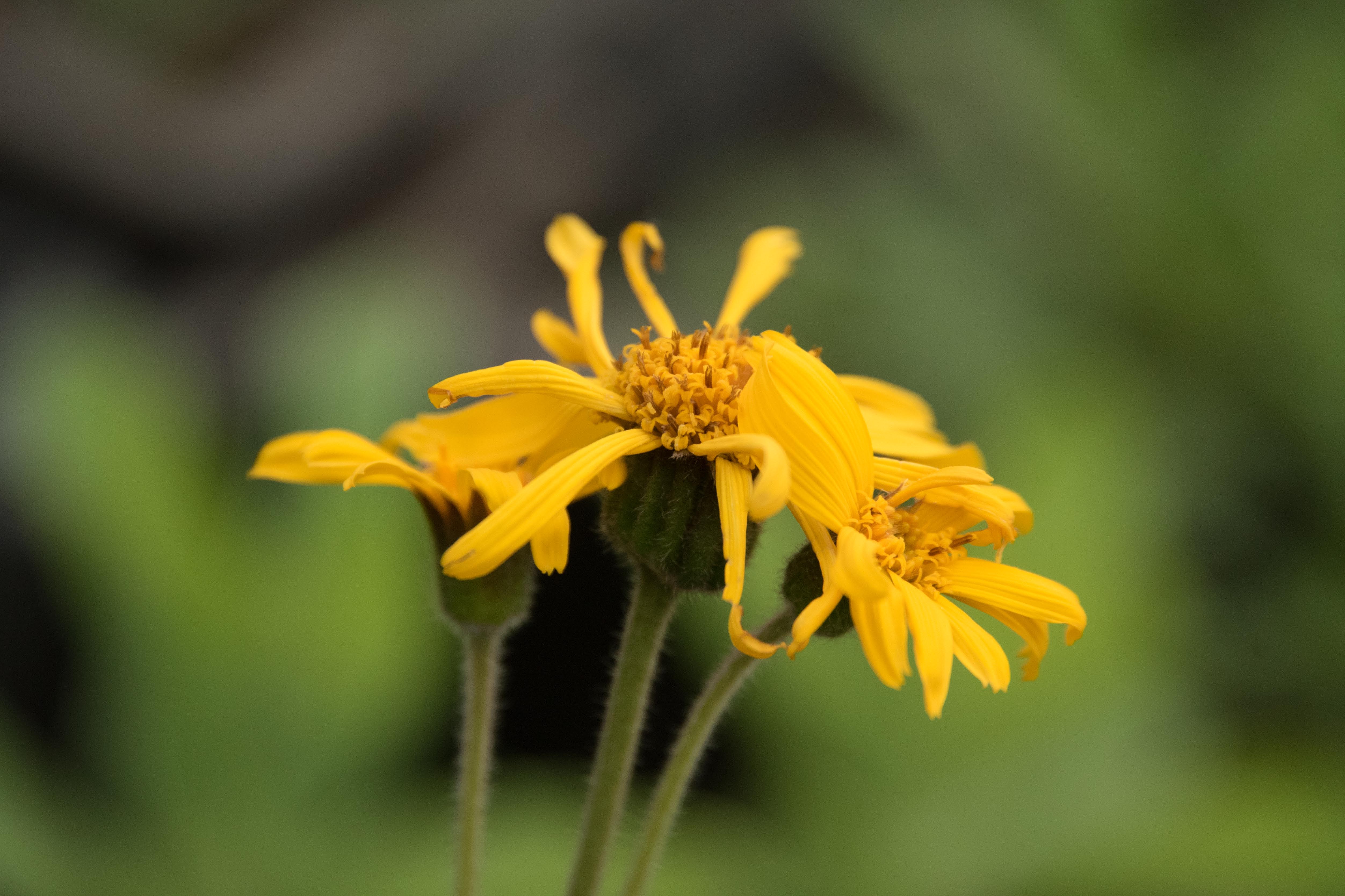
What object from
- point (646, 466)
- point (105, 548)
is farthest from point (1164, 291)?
point (105, 548)

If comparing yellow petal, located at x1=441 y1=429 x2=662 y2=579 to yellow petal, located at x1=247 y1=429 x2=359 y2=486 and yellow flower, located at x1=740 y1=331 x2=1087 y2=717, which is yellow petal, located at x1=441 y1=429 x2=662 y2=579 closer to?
yellow flower, located at x1=740 y1=331 x2=1087 y2=717

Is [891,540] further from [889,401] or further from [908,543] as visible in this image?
[889,401]

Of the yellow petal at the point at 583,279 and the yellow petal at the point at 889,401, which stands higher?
the yellow petal at the point at 583,279

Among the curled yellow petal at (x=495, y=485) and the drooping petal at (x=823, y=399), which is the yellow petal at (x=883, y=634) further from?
the curled yellow petal at (x=495, y=485)

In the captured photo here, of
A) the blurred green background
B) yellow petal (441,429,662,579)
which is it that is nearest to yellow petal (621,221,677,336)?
yellow petal (441,429,662,579)

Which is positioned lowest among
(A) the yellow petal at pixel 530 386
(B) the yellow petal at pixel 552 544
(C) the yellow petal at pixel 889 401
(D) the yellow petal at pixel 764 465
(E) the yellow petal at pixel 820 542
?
(B) the yellow petal at pixel 552 544

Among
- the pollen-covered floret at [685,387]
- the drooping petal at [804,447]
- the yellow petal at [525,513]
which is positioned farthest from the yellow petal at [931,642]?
the yellow petal at [525,513]
